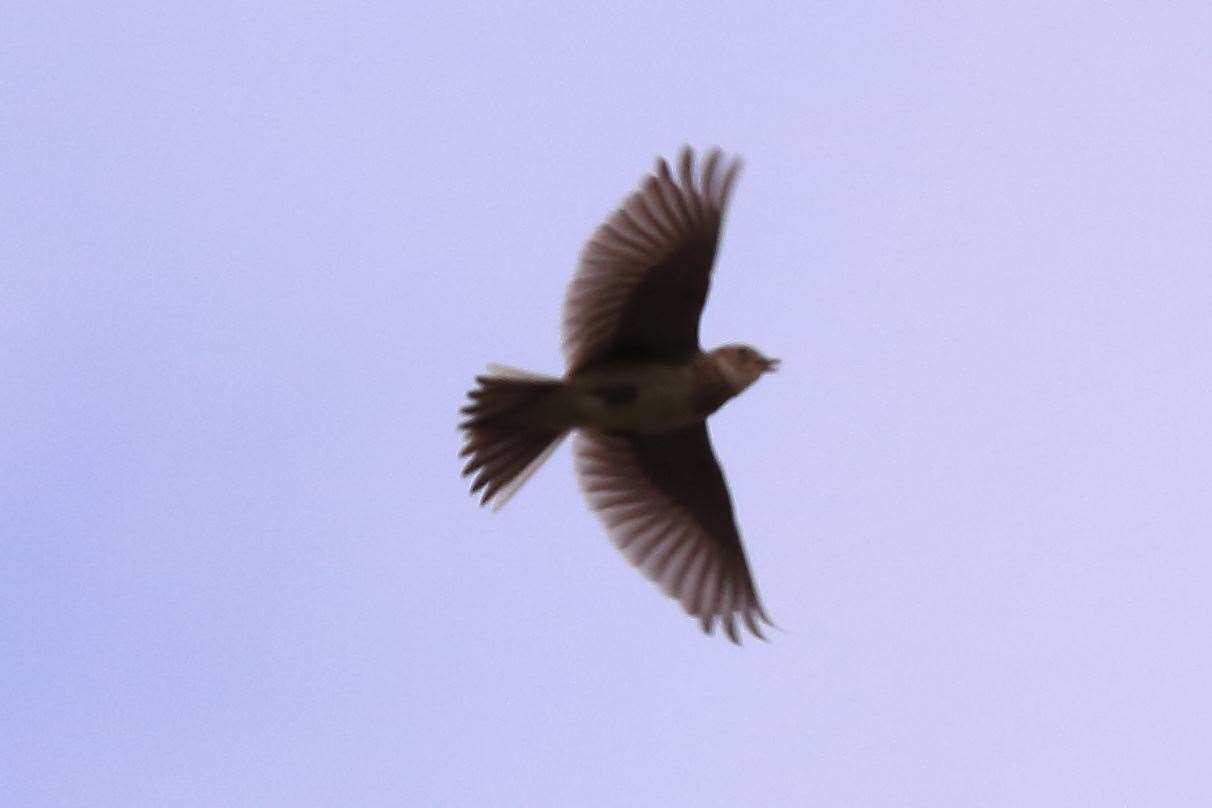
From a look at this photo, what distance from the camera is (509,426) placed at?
1130 centimetres

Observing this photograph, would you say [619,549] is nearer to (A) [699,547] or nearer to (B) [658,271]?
(A) [699,547]

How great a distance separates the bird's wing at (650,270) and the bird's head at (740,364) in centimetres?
21

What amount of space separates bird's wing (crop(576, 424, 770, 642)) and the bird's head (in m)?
0.46

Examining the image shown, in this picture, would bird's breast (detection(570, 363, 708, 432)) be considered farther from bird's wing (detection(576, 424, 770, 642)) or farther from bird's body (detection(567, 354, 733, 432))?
bird's wing (detection(576, 424, 770, 642))

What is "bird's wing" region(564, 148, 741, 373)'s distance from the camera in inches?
434

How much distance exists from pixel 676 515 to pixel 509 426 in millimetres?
1421

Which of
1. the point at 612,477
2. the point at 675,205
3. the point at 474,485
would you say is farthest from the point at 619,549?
the point at 675,205

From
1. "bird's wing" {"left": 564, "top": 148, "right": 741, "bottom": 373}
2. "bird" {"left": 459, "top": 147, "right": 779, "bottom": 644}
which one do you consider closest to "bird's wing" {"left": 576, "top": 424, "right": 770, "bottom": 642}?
"bird" {"left": 459, "top": 147, "right": 779, "bottom": 644}

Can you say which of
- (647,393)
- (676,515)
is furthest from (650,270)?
(676,515)

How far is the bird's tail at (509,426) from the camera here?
1112cm

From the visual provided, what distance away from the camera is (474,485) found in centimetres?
1138

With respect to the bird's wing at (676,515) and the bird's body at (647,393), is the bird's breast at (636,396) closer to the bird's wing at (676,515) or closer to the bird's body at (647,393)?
the bird's body at (647,393)

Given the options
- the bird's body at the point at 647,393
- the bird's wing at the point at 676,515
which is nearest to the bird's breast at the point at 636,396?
the bird's body at the point at 647,393

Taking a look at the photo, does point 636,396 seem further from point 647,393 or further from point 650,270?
point 650,270
